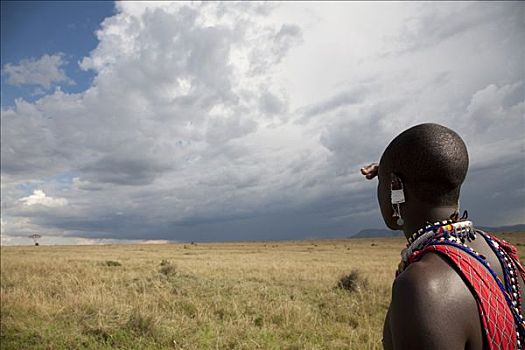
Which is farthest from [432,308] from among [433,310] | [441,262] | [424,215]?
[424,215]

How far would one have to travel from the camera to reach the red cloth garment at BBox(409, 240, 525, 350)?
1785 mm

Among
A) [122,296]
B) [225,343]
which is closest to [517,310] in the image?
[225,343]

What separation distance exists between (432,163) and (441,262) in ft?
1.59

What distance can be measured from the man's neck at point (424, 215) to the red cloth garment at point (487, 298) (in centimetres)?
20

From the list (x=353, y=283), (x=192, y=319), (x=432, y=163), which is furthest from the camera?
(x=353, y=283)

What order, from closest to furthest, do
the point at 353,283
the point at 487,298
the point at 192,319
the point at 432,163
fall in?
the point at 487,298, the point at 432,163, the point at 192,319, the point at 353,283

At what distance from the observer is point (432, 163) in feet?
6.64

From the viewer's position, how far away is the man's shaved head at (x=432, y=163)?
2035 millimetres

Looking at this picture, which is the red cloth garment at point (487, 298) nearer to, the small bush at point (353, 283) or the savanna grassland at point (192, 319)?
the savanna grassland at point (192, 319)

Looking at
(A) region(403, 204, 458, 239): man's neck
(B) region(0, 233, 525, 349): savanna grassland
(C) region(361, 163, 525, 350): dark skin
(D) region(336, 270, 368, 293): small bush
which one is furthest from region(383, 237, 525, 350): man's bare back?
(D) region(336, 270, 368, 293): small bush

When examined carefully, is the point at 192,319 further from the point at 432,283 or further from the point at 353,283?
the point at 432,283

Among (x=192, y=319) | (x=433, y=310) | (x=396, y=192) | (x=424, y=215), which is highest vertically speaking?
(x=396, y=192)

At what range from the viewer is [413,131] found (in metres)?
2.15

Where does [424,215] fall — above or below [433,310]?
above
